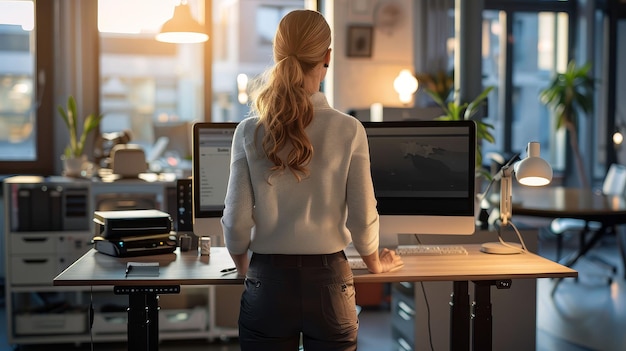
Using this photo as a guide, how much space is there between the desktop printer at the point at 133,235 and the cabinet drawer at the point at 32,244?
163cm

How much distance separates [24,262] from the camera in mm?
4316

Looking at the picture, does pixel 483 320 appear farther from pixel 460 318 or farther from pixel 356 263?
pixel 356 263

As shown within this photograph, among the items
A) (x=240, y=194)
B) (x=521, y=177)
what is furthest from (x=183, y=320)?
(x=240, y=194)

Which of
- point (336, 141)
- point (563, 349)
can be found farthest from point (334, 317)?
point (563, 349)

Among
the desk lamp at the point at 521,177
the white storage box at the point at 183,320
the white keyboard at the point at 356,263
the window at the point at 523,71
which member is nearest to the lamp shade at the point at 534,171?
the desk lamp at the point at 521,177

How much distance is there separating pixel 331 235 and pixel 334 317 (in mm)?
214

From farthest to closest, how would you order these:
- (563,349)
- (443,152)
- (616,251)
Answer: (616,251), (563,349), (443,152)

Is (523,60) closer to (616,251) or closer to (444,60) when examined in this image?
(444,60)

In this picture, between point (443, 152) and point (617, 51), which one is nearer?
point (443, 152)

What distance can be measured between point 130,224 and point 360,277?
94 cm

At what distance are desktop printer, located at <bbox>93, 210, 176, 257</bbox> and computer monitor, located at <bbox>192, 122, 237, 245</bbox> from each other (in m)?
0.17

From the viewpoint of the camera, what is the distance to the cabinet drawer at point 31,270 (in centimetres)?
430

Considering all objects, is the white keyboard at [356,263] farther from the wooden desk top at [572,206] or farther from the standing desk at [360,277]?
the wooden desk top at [572,206]

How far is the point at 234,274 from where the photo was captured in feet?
8.02
